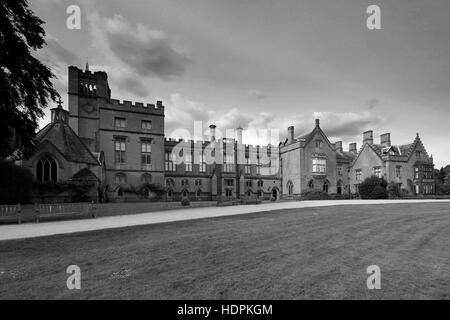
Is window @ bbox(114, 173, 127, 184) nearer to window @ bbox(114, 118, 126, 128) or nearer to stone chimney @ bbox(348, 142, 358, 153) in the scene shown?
window @ bbox(114, 118, 126, 128)

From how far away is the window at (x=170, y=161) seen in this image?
4037cm

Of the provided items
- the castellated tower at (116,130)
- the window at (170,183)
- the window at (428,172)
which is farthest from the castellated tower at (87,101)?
the window at (428,172)

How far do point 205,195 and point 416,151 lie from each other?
1547 inches

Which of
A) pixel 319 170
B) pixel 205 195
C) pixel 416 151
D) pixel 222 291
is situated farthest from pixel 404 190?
pixel 222 291

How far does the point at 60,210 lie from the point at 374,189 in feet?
108

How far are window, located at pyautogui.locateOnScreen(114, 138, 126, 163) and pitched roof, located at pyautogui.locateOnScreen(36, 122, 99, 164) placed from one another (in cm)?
730

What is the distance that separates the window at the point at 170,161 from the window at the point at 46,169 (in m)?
17.4

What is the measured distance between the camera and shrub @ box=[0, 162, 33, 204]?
18.7 m

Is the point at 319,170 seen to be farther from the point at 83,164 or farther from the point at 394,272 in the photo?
the point at 394,272

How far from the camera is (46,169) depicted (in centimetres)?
2394

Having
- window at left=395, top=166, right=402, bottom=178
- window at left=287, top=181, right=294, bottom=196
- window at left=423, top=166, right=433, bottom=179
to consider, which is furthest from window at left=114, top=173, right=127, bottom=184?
window at left=423, top=166, right=433, bottom=179

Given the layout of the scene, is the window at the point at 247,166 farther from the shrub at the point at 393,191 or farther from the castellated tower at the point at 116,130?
the shrub at the point at 393,191

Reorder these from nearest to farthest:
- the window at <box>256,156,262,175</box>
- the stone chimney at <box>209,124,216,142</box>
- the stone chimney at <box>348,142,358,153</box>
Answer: the stone chimney at <box>209,124,216,142</box> → the window at <box>256,156,262,175</box> → the stone chimney at <box>348,142,358,153</box>
